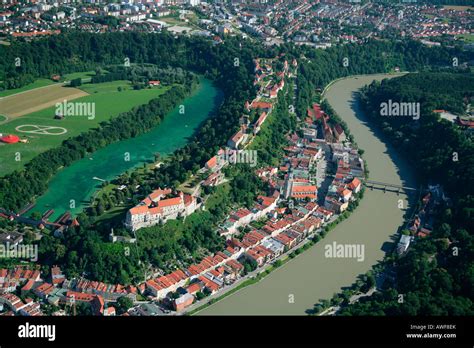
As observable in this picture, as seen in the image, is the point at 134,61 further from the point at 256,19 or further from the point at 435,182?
the point at 435,182

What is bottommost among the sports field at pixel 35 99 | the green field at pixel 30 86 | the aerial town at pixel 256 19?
the sports field at pixel 35 99

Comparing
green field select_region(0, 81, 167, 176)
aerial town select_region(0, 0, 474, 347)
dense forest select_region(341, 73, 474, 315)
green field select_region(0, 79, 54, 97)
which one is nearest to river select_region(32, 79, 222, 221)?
aerial town select_region(0, 0, 474, 347)

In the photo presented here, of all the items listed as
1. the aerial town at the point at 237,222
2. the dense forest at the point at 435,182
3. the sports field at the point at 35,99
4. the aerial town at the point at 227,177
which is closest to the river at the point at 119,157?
the aerial town at the point at 227,177

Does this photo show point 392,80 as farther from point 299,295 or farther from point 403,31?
point 299,295

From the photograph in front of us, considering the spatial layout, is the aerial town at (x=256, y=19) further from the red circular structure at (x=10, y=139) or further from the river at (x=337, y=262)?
the river at (x=337, y=262)

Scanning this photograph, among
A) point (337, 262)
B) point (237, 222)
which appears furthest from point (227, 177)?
point (337, 262)

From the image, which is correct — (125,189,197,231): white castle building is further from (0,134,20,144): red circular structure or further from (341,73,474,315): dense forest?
(0,134,20,144): red circular structure

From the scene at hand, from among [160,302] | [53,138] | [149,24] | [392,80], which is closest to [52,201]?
[53,138]
